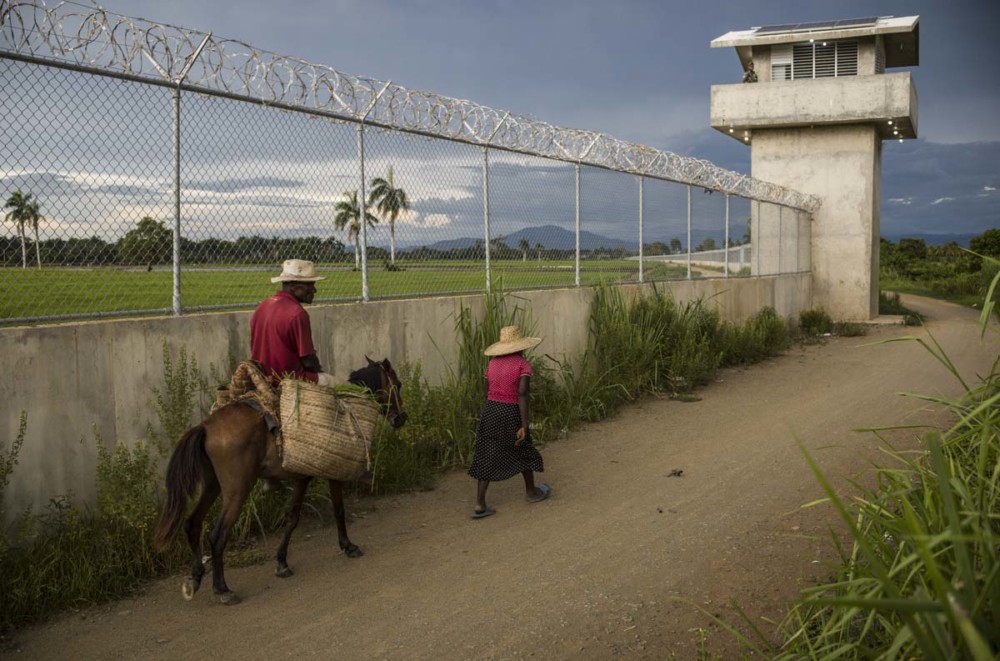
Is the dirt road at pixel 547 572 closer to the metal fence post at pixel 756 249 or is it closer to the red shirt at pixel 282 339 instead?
the red shirt at pixel 282 339

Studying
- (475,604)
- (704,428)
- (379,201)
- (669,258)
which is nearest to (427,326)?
(379,201)

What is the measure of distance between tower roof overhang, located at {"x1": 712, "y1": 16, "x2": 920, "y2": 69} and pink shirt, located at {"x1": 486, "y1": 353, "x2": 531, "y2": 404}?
811 inches

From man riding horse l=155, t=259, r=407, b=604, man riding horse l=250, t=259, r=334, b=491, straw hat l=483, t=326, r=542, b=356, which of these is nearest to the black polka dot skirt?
straw hat l=483, t=326, r=542, b=356

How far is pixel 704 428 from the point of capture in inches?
410

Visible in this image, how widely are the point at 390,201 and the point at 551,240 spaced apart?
3.39 metres

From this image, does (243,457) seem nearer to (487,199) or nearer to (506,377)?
(506,377)

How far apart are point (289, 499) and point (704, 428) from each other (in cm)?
524

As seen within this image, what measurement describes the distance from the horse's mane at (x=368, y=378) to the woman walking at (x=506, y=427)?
1.16 metres

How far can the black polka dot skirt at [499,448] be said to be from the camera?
7215 millimetres

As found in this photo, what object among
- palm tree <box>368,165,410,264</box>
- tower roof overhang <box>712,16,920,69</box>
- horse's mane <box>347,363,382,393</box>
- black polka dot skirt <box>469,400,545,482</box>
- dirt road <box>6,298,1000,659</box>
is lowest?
dirt road <box>6,298,1000,659</box>

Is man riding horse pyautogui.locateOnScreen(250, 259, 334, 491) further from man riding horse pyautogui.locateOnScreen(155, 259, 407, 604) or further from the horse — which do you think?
the horse

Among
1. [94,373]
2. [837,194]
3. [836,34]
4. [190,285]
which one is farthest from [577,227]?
[836,34]

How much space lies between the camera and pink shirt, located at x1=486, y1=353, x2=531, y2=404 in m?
A: 7.43

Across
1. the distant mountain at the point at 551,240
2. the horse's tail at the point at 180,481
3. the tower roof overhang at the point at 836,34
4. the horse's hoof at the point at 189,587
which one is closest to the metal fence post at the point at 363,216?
the distant mountain at the point at 551,240
